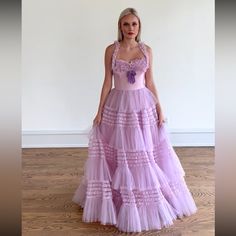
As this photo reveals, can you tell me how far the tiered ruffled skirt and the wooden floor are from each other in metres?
0.08

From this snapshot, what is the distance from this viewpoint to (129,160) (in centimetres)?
180

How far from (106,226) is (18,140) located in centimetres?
156

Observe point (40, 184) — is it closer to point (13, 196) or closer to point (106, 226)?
point (106, 226)

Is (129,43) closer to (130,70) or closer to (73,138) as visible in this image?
(130,70)

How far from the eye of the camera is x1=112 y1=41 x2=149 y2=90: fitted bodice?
5.89 feet

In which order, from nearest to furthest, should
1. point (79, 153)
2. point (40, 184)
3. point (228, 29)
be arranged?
point (228, 29)
point (40, 184)
point (79, 153)

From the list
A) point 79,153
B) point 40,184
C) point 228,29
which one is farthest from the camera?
point 79,153

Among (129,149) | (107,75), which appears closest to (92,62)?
(107,75)

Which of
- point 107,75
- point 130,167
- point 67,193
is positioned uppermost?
point 107,75

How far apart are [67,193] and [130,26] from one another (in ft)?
3.96

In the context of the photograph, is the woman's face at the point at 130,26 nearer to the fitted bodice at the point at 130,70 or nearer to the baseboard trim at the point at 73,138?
the fitted bodice at the point at 130,70

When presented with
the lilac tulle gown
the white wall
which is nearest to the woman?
the lilac tulle gown

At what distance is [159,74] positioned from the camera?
3.28 m

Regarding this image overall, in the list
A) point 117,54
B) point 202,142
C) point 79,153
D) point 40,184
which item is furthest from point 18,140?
point 202,142
